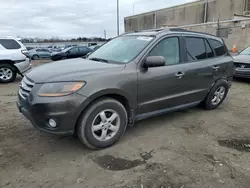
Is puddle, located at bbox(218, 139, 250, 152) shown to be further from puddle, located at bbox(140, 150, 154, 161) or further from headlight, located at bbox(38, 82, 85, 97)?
headlight, located at bbox(38, 82, 85, 97)

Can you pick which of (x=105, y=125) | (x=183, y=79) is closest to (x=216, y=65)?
(x=183, y=79)

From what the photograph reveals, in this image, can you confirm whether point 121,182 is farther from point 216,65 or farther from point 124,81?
point 216,65

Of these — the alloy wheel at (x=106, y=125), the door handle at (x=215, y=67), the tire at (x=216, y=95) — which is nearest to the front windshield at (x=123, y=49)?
the alloy wheel at (x=106, y=125)

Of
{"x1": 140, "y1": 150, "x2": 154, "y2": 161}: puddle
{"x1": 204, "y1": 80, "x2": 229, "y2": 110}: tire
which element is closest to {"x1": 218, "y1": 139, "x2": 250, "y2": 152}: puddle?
{"x1": 140, "y1": 150, "x2": 154, "y2": 161}: puddle

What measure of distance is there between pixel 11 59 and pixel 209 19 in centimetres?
3911

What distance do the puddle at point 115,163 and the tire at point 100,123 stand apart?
25 centimetres

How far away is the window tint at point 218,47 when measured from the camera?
16.0 feet

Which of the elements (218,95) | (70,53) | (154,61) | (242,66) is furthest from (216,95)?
(70,53)

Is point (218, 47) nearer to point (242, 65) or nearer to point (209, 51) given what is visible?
point (209, 51)

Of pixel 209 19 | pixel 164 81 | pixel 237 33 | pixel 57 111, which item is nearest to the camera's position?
pixel 57 111

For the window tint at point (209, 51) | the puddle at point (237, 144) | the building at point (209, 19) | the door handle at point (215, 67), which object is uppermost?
the building at point (209, 19)

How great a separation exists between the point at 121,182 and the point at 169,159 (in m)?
0.82

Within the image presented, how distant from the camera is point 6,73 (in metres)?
8.48

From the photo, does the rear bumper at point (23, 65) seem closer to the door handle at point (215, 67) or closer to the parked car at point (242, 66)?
the door handle at point (215, 67)
